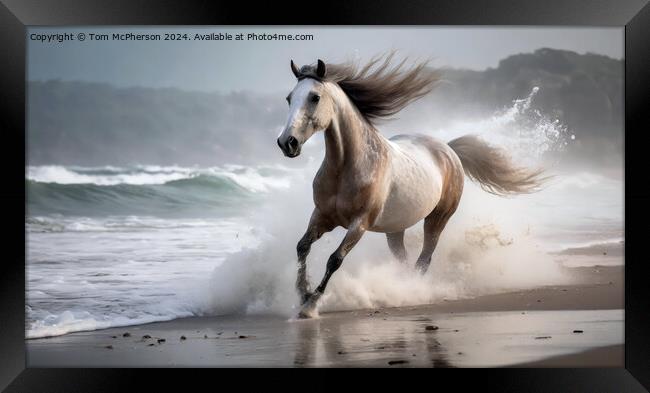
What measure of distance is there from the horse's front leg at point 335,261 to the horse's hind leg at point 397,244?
0.63m

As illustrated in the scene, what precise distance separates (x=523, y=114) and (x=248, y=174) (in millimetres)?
1944

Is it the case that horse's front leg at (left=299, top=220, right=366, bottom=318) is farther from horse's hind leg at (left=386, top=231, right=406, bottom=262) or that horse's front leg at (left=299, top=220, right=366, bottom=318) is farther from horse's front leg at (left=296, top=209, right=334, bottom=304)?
horse's hind leg at (left=386, top=231, right=406, bottom=262)

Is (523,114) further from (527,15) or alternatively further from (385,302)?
(385,302)

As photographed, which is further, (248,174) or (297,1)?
(248,174)

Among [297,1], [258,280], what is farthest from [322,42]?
[258,280]

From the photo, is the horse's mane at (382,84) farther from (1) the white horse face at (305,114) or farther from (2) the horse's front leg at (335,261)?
(2) the horse's front leg at (335,261)

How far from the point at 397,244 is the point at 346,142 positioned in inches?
37.2

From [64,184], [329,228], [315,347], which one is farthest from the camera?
[64,184]

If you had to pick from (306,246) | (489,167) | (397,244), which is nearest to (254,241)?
(306,246)

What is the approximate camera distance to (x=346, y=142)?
5.29 metres

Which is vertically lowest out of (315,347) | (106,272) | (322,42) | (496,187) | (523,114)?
(315,347)

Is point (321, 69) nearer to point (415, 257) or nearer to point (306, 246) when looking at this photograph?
point (306, 246)

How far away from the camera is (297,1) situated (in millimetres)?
5094

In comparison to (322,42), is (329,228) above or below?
below
